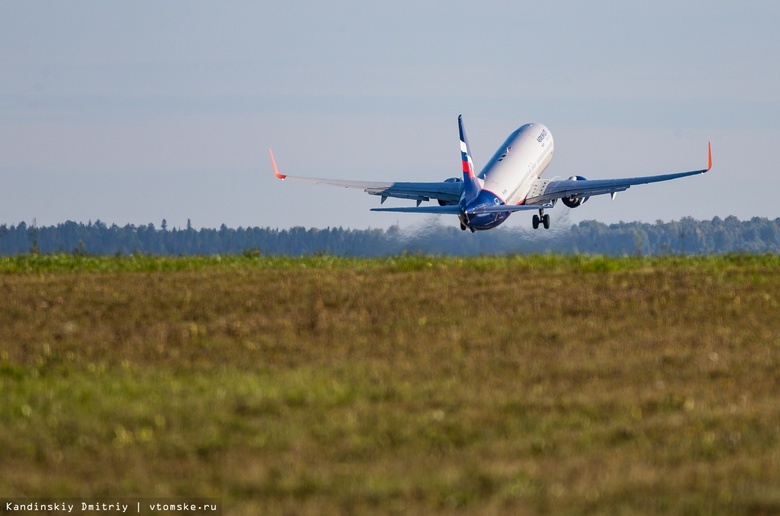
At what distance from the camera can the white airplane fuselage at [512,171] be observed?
6738 centimetres

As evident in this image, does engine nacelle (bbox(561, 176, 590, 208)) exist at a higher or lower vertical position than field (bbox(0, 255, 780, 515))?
higher

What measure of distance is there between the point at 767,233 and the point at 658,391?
342ft

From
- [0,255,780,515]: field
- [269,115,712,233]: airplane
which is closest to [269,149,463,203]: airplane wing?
[269,115,712,233]: airplane

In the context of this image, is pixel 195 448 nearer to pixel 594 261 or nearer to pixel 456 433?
pixel 456 433

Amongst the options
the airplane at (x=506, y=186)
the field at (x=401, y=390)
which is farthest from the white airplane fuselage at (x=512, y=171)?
the field at (x=401, y=390)

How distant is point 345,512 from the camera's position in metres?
12.4

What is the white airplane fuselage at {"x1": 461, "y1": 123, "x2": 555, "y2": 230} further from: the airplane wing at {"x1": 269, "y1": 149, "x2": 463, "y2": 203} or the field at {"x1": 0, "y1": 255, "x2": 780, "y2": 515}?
the field at {"x1": 0, "y1": 255, "x2": 780, "y2": 515}

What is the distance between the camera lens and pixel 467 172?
66.2 metres

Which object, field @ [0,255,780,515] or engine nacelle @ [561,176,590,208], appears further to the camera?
engine nacelle @ [561,176,590,208]

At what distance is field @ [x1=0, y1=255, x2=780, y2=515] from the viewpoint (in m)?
13.3

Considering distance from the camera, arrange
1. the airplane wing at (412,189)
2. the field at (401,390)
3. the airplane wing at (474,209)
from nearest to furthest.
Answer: the field at (401,390), the airplane wing at (474,209), the airplane wing at (412,189)

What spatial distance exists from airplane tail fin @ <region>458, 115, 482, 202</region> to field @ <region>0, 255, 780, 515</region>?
34.8 m

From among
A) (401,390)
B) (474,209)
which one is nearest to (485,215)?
(474,209)

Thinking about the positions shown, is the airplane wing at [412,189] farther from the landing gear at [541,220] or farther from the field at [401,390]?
the field at [401,390]
